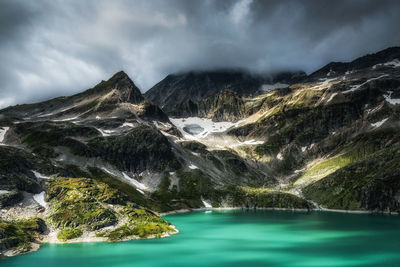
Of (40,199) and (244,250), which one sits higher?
(40,199)

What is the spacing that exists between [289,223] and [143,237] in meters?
66.8

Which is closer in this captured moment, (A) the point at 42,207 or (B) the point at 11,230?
(B) the point at 11,230

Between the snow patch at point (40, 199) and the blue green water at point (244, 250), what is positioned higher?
the snow patch at point (40, 199)

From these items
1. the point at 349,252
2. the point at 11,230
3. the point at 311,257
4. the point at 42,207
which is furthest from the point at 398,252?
the point at 42,207

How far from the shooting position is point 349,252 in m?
87.8

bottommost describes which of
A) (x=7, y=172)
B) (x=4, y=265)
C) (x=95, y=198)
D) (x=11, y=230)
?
(x=4, y=265)

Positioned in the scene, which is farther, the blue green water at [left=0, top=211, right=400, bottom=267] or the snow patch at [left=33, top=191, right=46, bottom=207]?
the snow patch at [left=33, top=191, right=46, bottom=207]

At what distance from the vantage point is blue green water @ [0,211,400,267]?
80.7m

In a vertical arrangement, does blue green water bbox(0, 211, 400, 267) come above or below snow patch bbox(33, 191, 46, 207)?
below

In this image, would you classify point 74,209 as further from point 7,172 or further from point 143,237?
point 7,172

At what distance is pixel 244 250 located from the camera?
9431 centimetres

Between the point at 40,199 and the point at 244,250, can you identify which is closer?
the point at 244,250

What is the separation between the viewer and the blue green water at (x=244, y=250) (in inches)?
3177

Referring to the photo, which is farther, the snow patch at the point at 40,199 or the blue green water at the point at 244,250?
the snow patch at the point at 40,199
